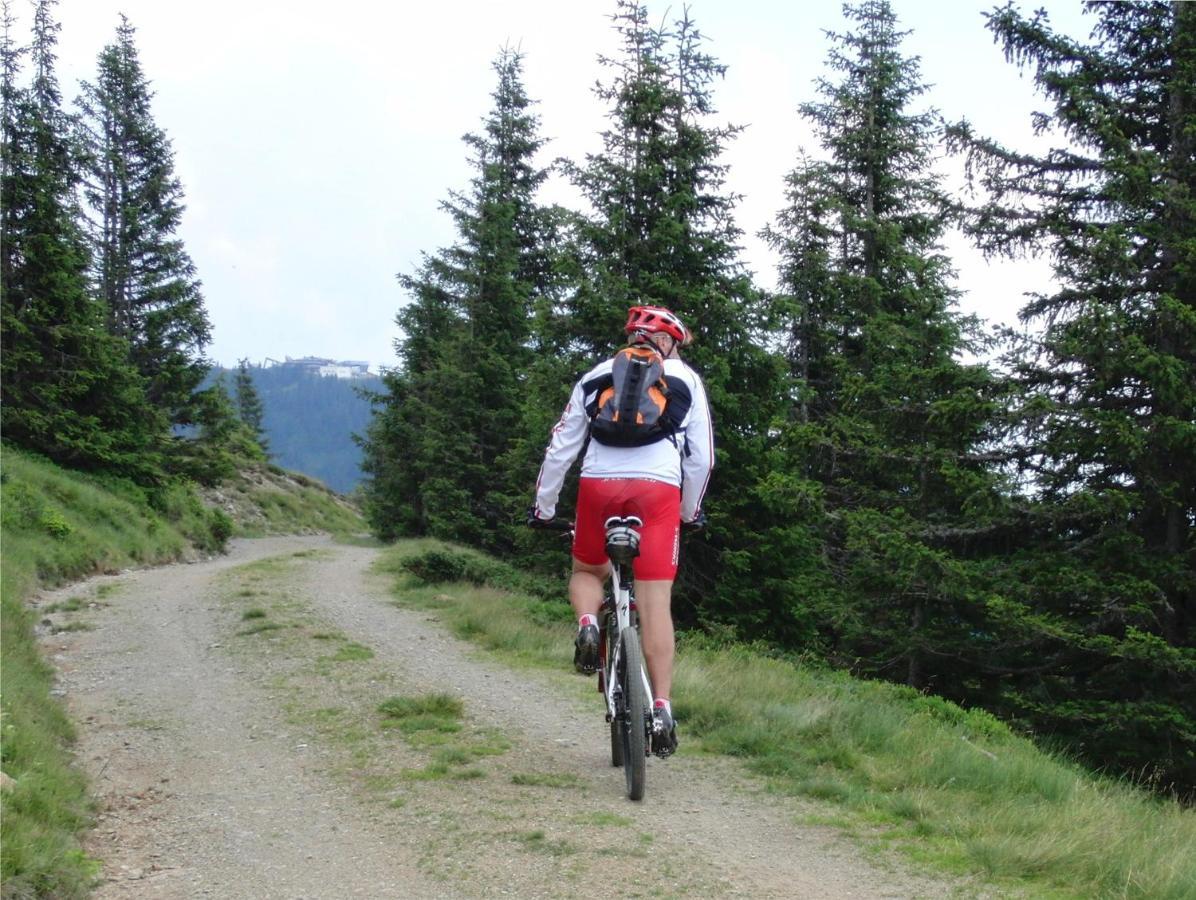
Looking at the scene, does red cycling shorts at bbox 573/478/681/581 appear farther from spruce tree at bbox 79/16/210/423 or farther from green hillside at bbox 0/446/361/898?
spruce tree at bbox 79/16/210/423

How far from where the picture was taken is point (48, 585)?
13797 mm

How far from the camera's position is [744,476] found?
14.1 meters

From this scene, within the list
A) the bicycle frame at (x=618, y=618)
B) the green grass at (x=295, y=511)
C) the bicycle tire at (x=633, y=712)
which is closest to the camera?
the bicycle tire at (x=633, y=712)

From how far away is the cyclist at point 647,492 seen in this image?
175 inches

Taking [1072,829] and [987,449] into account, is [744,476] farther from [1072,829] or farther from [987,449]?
[1072,829]

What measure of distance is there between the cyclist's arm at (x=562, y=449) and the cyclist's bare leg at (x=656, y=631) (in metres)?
0.64

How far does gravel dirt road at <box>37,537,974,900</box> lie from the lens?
3.75m

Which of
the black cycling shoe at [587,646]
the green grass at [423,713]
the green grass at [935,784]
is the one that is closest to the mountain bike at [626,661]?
the black cycling shoe at [587,646]

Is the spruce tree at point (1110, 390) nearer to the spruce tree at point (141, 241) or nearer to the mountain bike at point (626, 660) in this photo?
the mountain bike at point (626, 660)

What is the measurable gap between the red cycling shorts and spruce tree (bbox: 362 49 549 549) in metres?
17.4

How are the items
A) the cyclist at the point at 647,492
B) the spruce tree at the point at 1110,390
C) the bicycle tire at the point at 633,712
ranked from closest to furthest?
1. the bicycle tire at the point at 633,712
2. the cyclist at the point at 647,492
3. the spruce tree at the point at 1110,390

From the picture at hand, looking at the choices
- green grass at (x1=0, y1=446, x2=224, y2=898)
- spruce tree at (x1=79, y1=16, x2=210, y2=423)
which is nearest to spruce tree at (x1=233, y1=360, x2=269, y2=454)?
spruce tree at (x1=79, y1=16, x2=210, y2=423)

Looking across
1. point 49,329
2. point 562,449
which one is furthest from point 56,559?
point 562,449

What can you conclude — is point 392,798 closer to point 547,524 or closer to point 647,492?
point 547,524
